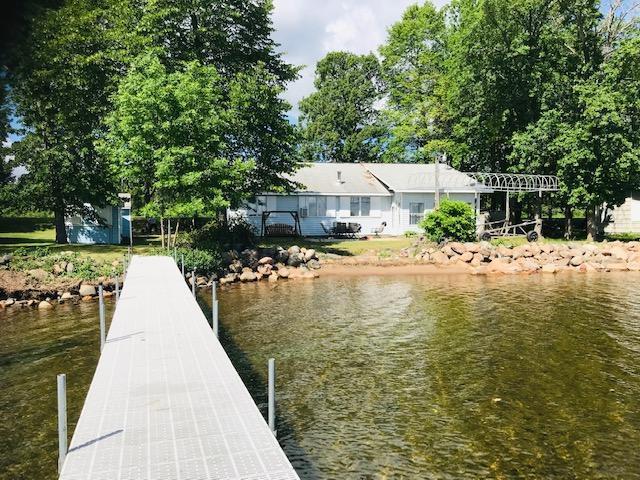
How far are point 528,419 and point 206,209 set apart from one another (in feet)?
58.1

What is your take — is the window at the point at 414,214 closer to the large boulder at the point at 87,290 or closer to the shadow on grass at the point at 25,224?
the large boulder at the point at 87,290

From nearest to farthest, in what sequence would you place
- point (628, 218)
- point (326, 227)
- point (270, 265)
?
1. point (270, 265)
2. point (326, 227)
3. point (628, 218)

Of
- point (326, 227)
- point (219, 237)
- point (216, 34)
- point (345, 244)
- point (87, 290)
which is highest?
point (216, 34)

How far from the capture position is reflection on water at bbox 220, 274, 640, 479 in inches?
343

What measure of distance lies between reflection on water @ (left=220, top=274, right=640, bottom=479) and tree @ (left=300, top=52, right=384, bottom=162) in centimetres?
4029

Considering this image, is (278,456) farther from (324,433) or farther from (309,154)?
(309,154)

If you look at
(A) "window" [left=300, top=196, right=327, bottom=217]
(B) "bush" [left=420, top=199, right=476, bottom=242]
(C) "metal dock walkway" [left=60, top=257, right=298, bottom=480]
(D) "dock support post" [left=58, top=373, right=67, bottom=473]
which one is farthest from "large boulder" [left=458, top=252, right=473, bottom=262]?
(D) "dock support post" [left=58, top=373, right=67, bottom=473]

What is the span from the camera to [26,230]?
4219cm

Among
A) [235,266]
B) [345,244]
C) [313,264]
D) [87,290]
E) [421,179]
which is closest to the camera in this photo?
[87,290]

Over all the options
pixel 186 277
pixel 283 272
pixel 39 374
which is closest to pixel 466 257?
pixel 283 272

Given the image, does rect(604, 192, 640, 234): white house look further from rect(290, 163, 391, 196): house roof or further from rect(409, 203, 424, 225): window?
rect(290, 163, 391, 196): house roof

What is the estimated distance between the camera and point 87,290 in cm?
2145

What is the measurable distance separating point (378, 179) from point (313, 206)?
6136 mm

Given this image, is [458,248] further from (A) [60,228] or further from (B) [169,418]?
(B) [169,418]
